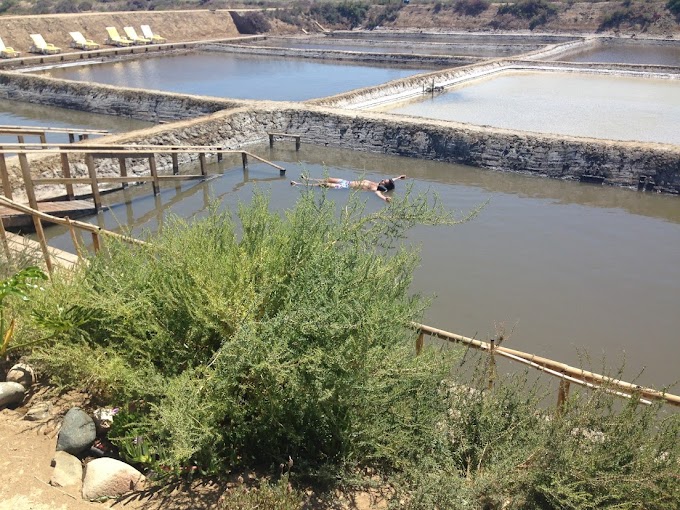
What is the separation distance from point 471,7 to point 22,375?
153 feet

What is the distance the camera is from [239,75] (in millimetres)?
26453

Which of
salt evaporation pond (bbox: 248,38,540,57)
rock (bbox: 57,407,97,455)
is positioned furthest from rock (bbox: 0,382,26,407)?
salt evaporation pond (bbox: 248,38,540,57)

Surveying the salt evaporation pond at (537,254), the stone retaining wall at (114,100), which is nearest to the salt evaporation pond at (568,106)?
the salt evaporation pond at (537,254)

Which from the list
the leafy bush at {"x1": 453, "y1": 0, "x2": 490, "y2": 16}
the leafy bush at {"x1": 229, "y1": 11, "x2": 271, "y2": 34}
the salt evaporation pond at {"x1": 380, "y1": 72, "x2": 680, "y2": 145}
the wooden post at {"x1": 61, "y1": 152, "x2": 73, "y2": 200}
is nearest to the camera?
the wooden post at {"x1": 61, "y1": 152, "x2": 73, "y2": 200}

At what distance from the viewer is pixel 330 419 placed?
3.80 metres

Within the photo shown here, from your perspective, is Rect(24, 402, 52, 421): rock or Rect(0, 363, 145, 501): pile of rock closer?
Rect(0, 363, 145, 501): pile of rock

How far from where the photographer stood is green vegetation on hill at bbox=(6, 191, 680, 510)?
3.45 meters

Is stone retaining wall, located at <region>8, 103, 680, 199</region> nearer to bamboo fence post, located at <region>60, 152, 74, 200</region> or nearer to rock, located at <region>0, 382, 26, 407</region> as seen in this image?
bamboo fence post, located at <region>60, 152, 74, 200</region>

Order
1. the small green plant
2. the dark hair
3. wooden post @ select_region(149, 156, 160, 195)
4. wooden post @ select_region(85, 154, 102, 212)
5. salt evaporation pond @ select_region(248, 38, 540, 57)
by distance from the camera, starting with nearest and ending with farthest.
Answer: the small green plant, wooden post @ select_region(85, 154, 102, 212), wooden post @ select_region(149, 156, 160, 195), the dark hair, salt evaporation pond @ select_region(248, 38, 540, 57)

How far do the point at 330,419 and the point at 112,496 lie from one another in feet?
4.59

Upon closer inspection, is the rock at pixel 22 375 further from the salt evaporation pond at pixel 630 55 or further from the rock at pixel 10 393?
the salt evaporation pond at pixel 630 55

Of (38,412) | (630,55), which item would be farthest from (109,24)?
(38,412)

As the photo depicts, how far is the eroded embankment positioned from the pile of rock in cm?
793

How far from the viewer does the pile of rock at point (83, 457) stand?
3596 mm
